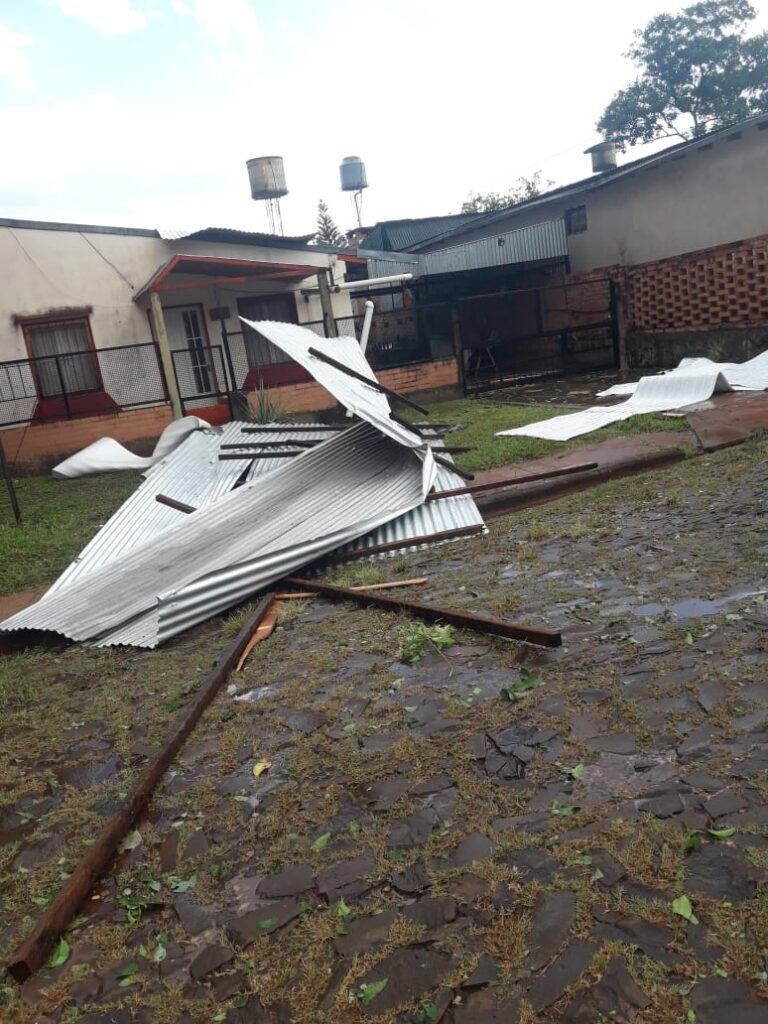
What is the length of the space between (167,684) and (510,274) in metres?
15.8

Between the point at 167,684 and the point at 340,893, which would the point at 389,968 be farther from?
the point at 167,684

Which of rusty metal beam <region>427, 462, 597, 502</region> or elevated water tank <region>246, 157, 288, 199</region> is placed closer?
rusty metal beam <region>427, 462, 597, 502</region>

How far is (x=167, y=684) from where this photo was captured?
145 inches

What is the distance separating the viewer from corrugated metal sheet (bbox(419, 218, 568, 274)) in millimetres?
17984

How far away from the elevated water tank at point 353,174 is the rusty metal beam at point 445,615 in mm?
31708

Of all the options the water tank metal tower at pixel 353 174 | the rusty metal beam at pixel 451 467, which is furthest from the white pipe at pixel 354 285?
the water tank metal tower at pixel 353 174

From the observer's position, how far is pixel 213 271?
1430 centimetres

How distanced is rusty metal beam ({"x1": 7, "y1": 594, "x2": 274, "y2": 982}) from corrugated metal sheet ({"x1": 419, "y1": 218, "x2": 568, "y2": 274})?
15614 mm

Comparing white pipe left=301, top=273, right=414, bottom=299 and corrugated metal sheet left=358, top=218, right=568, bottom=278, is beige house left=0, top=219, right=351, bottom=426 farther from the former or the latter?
corrugated metal sheet left=358, top=218, right=568, bottom=278

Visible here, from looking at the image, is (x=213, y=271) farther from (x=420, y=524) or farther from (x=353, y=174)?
(x=353, y=174)

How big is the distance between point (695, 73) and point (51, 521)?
32.3 m

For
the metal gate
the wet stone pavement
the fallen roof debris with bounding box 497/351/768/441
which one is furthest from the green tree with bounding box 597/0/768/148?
the wet stone pavement

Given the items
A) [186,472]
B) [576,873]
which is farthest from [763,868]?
[186,472]

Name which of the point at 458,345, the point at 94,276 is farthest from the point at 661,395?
the point at 94,276
